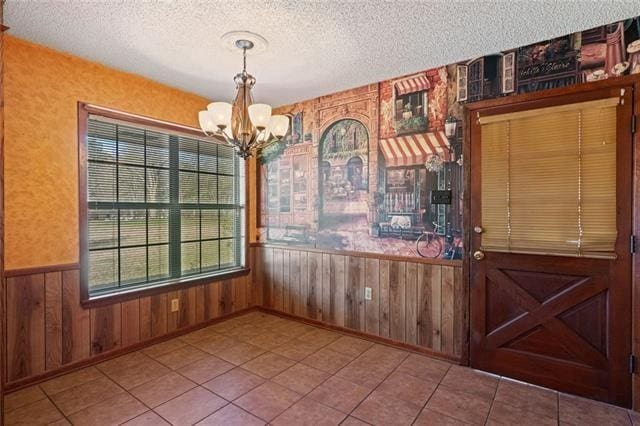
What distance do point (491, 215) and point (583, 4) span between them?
1437 mm

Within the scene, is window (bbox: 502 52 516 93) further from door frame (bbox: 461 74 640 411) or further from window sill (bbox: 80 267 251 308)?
window sill (bbox: 80 267 251 308)

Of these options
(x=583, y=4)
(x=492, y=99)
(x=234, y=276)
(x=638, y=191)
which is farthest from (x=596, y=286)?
(x=234, y=276)

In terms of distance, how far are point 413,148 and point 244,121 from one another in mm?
1517

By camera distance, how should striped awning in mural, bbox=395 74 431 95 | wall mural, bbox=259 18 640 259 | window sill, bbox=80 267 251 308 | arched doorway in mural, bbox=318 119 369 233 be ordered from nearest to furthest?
1. wall mural, bbox=259 18 640 259
2. window sill, bbox=80 267 251 308
3. striped awning in mural, bbox=395 74 431 95
4. arched doorway in mural, bbox=318 119 369 233

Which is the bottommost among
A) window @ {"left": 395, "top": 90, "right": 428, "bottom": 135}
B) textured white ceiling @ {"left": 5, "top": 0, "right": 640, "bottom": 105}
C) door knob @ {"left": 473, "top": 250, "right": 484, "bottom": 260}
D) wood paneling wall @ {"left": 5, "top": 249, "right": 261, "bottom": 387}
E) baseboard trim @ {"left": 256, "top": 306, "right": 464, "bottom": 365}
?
baseboard trim @ {"left": 256, "top": 306, "right": 464, "bottom": 365}

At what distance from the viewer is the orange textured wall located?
7.64 feet

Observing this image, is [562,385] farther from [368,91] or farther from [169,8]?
[169,8]

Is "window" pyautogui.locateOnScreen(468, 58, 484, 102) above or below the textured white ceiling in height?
below

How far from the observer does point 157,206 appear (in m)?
3.21

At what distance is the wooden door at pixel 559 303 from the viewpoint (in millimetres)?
2162

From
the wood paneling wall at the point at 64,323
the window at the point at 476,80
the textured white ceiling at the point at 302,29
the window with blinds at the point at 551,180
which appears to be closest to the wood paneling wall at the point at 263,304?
the wood paneling wall at the point at 64,323

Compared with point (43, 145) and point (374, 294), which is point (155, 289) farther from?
point (374, 294)

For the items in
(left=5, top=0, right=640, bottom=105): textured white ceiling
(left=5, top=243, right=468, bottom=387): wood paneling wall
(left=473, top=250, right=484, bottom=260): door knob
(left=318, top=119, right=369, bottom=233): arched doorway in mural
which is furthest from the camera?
(left=318, top=119, right=369, bottom=233): arched doorway in mural

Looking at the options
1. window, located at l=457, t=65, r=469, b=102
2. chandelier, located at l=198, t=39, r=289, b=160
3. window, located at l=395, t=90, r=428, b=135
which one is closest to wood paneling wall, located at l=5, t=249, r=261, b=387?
chandelier, located at l=198, t=39, r=289, b=160
